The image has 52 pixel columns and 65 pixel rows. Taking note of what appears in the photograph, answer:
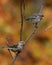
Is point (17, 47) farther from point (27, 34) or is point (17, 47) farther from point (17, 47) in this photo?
point (27, 34)

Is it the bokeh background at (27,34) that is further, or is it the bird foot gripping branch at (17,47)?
the bokeh background at (27,34)

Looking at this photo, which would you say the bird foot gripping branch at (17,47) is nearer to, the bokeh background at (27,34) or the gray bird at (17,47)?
the gray bird at (17,47)

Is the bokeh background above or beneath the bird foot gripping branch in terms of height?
beneath

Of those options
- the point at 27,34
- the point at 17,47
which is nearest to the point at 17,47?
the point at 17,47

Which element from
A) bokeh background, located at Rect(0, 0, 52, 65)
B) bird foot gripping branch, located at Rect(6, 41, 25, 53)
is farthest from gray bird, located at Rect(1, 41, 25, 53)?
bokeh background, located at Rect(0, 0, 52, 65)

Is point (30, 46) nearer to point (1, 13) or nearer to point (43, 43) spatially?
point (43, 43)

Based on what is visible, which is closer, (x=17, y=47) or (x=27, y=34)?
(x=17, y=47)

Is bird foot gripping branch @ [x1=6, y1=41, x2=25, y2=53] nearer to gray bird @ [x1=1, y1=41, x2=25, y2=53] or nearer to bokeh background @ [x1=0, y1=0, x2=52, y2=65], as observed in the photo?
gray bird @ [x1=1, y1=41, x2=25, y2=53]

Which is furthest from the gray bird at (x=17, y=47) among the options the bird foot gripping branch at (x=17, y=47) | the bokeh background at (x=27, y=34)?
the bokeh background at (x=27, y=34)

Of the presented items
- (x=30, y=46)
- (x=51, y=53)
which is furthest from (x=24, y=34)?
(x=51, y=53)
